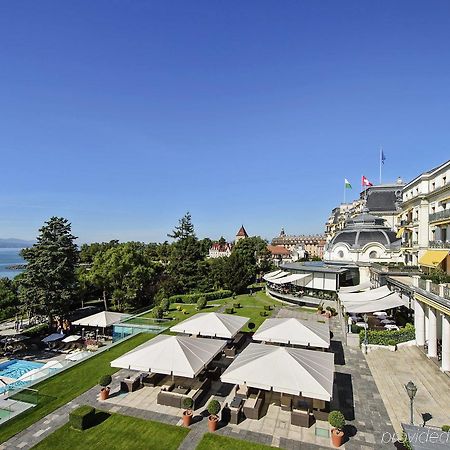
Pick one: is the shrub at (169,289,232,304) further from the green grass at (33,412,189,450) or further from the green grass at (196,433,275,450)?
the green grass at (196,433,275,450)

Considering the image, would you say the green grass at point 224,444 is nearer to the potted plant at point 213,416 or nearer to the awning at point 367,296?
the potted plant at point 213,416

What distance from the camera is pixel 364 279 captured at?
143ft

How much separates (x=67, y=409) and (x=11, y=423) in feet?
7.39

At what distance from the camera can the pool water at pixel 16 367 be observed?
869 inches

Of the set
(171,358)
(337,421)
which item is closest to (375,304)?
(337,421)

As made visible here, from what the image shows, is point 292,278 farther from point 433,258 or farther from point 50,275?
point 50,275

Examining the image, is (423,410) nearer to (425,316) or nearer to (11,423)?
(425,316)

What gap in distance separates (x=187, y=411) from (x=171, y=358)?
7.50 ft

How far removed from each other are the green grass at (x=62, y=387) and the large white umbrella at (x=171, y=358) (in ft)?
13.1

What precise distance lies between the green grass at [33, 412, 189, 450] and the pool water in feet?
37.1

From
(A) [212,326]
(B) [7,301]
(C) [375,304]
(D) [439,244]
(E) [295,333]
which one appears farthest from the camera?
(B) [7,301]

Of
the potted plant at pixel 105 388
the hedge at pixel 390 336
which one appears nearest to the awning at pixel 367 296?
the hedge at pixel 390 336

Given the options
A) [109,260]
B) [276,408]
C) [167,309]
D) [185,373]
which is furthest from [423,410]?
[109,260]

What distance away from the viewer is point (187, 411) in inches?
542
